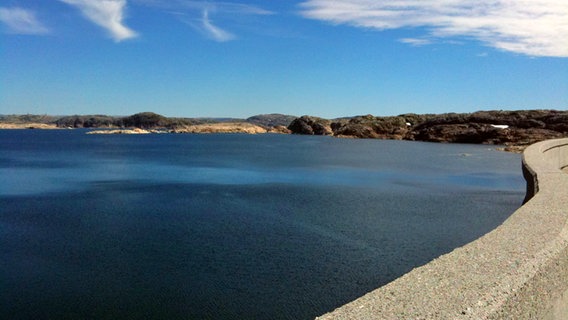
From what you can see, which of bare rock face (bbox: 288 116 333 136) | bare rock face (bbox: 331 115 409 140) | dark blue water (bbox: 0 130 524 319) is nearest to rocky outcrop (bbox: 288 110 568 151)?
bare rock face (bbox: 331 115 409 140)

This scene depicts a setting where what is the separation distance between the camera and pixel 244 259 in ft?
49.6

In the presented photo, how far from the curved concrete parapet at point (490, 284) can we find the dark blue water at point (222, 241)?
4.91 m

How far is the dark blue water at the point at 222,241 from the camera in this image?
12.0m

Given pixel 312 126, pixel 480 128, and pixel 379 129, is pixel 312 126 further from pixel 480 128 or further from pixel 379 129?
pixel 480 128

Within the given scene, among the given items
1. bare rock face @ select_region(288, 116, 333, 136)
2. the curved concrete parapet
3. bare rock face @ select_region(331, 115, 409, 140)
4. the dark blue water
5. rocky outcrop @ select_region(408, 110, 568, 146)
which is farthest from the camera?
bare rock face @ select_region(288, 116, 333, 136)

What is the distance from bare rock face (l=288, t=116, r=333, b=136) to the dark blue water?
133m

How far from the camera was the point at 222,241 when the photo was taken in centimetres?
1755

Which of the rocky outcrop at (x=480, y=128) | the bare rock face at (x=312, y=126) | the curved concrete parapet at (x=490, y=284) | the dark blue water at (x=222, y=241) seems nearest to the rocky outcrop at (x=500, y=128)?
the rocky outcrop at (x=480, y=128)

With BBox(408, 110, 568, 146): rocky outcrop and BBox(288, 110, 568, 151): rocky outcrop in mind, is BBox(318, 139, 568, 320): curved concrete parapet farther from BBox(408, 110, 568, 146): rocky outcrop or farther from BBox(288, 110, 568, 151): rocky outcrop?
BBox(408, 110, 568, 146): rocky outcrop

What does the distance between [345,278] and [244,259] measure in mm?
3516

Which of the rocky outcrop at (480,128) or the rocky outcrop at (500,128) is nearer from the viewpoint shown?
the rocky outcrop at (500,128)

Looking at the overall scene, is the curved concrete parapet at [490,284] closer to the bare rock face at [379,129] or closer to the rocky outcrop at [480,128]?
the rocky outcrop at [480,128]

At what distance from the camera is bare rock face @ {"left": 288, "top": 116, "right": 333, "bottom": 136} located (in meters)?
169

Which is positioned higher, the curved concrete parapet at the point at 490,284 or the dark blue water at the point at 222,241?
the curved concrete parapet at the point at 490,284
